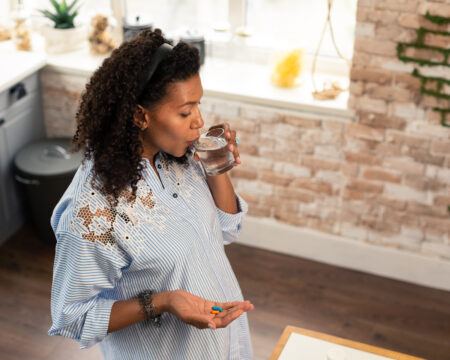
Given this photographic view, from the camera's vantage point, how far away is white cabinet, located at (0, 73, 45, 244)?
3.71m

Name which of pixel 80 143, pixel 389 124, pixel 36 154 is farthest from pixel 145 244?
pixel 36 154

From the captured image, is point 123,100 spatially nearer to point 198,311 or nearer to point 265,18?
point 198,311

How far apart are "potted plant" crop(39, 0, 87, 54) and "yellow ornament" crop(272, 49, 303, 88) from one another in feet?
3.75

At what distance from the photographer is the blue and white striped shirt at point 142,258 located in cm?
169

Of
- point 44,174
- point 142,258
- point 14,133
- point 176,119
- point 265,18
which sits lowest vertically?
point 44,174

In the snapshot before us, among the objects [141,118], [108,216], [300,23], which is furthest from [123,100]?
[300,23]

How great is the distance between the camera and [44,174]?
11.8ft

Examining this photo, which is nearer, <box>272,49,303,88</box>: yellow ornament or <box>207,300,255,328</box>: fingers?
<box>207,300,255,328</box>: fingers

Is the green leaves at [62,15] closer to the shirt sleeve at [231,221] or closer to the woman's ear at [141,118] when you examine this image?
the shirt sleeve at [231,221]

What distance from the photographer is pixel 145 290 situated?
180 cm

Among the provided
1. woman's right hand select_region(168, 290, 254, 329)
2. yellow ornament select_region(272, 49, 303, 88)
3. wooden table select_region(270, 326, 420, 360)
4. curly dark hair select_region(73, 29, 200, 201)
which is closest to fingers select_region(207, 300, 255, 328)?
woman's right hand select_region(168, 290, 254, 329)

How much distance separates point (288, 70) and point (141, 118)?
195cm

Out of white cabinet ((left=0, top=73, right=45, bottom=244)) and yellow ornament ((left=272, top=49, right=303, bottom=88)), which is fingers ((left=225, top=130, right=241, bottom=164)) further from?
white cabinet ((left=0, top=73, right=45, bottom=244))

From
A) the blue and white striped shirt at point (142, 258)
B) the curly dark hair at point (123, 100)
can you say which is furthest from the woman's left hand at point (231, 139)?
the curly dark hair at point (123, 100)
